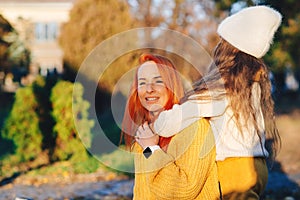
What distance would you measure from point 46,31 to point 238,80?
37065mm

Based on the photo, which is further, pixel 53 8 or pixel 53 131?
pixel 53 8

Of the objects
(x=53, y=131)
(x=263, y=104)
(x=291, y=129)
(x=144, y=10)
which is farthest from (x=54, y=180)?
(x=144, y=10)

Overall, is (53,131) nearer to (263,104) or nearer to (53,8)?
(263,104)

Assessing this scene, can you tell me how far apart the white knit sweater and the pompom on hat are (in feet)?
0.57

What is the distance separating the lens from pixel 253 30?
5.92 feet

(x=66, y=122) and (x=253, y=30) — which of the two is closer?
(x=253, y=30)

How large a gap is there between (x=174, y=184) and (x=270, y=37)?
71 centimetres

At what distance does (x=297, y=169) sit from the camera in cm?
766

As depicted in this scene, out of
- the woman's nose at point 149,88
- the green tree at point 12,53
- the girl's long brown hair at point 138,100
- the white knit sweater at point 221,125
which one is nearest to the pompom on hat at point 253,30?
the white knit sweater at point 221,125

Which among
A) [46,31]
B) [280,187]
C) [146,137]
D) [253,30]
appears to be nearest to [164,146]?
[146,137]

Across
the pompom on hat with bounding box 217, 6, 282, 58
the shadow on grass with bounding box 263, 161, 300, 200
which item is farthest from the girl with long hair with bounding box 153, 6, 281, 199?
the shadow on grass with bounding box 263, 161, 300, 200

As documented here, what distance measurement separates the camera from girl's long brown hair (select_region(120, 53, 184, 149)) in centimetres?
175

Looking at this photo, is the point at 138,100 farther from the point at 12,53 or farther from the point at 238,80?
the point at 12,53

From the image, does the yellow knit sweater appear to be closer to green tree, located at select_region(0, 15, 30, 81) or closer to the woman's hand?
the woman's hand
